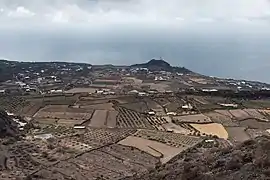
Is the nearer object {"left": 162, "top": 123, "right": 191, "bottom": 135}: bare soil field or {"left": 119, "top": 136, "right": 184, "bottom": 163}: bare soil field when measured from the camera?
{"left": 119, "top": 136, "right": 184, "bottom": 163}: bare soil field

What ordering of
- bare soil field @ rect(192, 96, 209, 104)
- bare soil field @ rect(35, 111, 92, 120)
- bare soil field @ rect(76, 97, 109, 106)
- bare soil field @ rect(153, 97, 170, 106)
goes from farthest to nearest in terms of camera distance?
1. bare soil field @ rect(192, 96, 209, 104)
2. bare soil field @ rect(153, 97, 170, 106)
3. bare soil field @ rect(76, 97, 109, 106)
4. bare soil field @ rect(35, 111, 92, 120)

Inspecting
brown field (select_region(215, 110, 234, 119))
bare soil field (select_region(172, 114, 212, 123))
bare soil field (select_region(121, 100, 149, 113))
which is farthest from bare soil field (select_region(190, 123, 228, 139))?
bare soil field (select_region(121, 100, 149, 113))

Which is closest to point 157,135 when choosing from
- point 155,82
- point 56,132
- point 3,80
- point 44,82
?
point 56,132

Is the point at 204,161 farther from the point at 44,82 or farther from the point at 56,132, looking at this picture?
the point at 44,82

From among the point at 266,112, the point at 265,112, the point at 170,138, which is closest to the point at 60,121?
the point at 170,138

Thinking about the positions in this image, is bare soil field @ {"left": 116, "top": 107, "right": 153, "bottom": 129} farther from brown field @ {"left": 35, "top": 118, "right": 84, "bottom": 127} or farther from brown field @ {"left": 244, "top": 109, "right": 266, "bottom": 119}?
brown field @ {"left": 244, "top": 109, "right": 266, "bottom": 119}

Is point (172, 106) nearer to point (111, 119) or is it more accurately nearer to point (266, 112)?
point (111, 119)
